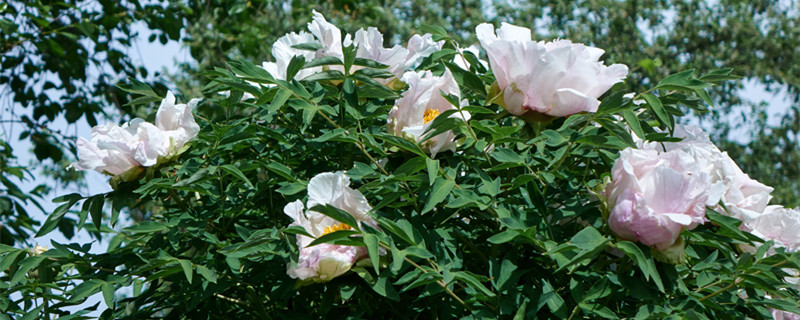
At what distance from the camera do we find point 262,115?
48.4 inches

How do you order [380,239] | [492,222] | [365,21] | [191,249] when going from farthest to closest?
[365,21] → [191,249] → [492,222] → [380,239]

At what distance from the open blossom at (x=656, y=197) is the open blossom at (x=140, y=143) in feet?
2.10

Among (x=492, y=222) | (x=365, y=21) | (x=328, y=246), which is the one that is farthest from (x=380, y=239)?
(x=365, y=21)

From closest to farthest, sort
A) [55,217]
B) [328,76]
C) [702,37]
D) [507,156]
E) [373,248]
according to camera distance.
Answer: [373,248], [507,156], [328,76], [55,217], [702,37]

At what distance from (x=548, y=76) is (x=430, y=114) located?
0.18 metres

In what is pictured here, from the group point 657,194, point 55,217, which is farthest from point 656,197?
point 55,217

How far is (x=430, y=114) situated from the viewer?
3.93 feet

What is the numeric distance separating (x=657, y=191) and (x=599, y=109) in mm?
132

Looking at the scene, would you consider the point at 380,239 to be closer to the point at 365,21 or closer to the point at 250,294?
the point at 250,294

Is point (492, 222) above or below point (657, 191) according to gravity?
below

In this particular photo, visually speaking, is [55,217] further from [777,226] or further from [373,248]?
[777,226]

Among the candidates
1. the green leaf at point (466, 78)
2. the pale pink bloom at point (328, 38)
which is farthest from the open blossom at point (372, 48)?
the green leaf at point (466, 78)

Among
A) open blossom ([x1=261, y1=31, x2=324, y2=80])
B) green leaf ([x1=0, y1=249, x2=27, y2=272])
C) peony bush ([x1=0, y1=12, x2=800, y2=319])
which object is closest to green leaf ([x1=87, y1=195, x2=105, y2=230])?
peony bush ([x1=0, y1=12, x2=800, y2=319])

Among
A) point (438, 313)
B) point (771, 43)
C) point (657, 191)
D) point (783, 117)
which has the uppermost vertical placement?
point (657, 191)
